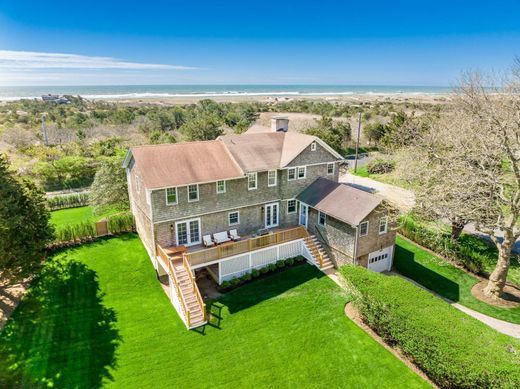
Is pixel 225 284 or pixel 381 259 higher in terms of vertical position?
pixel 381 259

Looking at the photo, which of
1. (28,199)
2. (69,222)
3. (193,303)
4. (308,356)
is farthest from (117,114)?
(308,356)

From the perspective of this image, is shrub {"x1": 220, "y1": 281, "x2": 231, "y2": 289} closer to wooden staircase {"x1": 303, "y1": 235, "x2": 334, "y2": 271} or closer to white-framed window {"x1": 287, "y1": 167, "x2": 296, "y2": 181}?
wooden staircase {"x1": 303, "y1": 235, "x2": 334, "y2": 271}

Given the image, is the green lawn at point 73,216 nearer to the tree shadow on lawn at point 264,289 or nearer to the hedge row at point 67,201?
the hedge row at point 67,201

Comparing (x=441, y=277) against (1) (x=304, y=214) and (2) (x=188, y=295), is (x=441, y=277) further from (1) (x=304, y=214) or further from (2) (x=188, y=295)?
(2) (x=188, y=295)

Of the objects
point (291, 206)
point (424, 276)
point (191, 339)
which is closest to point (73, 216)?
point (291, 206)

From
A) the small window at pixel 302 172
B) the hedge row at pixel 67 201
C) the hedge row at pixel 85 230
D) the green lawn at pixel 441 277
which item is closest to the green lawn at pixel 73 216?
the hedge row at pixel 67 201
